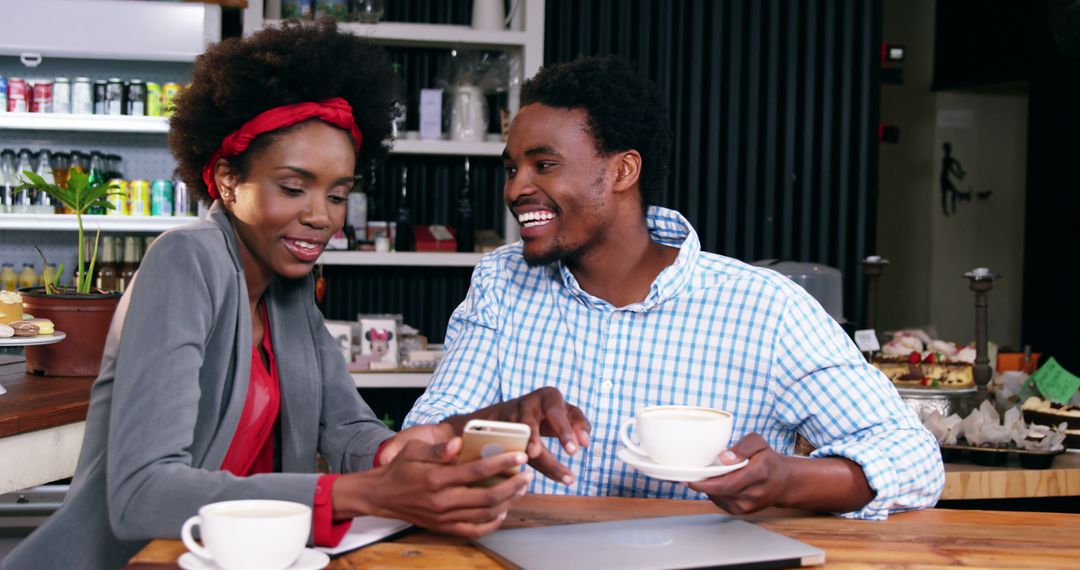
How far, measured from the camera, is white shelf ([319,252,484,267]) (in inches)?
153

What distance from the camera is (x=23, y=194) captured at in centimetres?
420

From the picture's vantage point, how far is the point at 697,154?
4.32m

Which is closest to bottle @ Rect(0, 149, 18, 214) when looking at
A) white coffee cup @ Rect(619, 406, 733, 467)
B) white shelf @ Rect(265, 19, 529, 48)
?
white shelf @ Rect(265, 19, 529, 48)

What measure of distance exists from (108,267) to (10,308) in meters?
1.98

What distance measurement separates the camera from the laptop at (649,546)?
1.19 meters

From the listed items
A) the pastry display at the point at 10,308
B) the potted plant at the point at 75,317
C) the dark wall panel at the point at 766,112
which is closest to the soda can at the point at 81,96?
the dark wall panel at the point at 766,112

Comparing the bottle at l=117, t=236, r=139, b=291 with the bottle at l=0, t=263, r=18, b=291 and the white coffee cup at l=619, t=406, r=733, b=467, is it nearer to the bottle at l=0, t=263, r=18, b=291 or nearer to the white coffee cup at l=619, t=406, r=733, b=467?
the bottle at l=0, t=263, r=18, b=291

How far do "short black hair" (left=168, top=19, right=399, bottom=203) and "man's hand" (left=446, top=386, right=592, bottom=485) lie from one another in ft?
1.71

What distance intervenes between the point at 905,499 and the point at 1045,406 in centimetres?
146

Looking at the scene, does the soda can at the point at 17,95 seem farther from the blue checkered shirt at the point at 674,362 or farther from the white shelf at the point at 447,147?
the blue checkered shirt at the point at 674,362

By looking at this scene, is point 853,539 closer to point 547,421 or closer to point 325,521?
point 547,421

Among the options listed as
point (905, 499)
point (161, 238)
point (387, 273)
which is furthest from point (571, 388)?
point (387, 273)

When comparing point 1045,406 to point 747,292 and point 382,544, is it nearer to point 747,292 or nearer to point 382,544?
point 747,292

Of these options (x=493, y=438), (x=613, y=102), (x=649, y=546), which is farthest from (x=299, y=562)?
(x=613, y=102)
